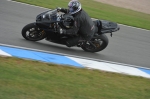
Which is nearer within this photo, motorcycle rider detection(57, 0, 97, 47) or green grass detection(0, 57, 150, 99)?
green grass detection(0, 57, 150, 99)

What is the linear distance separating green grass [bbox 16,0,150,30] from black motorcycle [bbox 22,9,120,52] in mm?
6018

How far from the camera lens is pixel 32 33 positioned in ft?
37.3

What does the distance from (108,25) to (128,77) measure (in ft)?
7.51

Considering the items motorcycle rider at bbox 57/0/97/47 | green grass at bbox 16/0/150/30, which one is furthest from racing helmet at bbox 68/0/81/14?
green grass at bbox 16/0/150/30

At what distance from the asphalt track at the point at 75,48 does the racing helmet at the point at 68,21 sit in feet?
2.72

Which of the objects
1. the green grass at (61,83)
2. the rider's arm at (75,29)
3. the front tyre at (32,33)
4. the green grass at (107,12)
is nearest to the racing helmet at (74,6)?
the rider's arm at (75,29)

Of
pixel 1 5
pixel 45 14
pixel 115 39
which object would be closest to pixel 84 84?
pixel 45 14

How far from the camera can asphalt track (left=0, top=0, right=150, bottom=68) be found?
37.9 feet

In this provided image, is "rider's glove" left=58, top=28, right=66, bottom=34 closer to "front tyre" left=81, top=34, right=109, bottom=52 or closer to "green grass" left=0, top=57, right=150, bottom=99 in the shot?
"front tyre" left=81, top=34, right=109, bottom=52

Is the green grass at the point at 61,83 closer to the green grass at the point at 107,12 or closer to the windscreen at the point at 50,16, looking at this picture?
the windscreen at the point at 50,16

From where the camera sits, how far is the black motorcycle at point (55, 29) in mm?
11039

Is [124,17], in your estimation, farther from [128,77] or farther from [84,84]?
[84,84]

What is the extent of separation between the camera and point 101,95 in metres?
7.83

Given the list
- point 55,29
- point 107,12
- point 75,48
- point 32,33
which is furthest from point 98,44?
point 107,12
